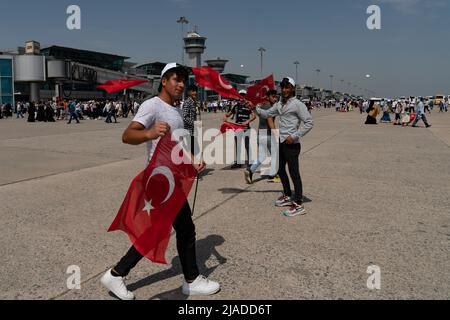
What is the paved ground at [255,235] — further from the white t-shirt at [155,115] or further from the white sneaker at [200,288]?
the white t-shirt at [155,115]

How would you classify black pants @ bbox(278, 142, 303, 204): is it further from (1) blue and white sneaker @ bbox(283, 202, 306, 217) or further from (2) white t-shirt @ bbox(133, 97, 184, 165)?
(2) white t-shirt @ bbox(133, 97, 184, 165)

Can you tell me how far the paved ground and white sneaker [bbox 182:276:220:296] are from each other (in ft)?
0.33

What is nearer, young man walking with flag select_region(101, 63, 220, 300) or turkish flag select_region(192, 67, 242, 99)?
young man walking with flag select_region(101, 63, 220, 300)

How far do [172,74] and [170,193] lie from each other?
0.88 m

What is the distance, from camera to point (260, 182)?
23.6ft

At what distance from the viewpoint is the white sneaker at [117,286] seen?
9.50 feet

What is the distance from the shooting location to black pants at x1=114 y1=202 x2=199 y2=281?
2.97 metres

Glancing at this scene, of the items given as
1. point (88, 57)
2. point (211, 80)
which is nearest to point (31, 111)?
point (211, 80)

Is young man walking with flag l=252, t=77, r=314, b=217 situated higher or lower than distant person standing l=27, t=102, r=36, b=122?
lower

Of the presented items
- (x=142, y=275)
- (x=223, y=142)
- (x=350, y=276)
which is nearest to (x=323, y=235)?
(x=350, y=276)

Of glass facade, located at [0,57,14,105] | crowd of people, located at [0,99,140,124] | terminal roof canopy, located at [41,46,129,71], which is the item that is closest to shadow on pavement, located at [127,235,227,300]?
crowd of people, located at [0,99,140,124]

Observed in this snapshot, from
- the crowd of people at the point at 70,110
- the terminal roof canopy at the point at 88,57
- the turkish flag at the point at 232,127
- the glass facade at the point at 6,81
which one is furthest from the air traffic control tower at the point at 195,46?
the turkish flag at the point at 232,127

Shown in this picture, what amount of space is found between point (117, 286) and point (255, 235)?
1.79m
